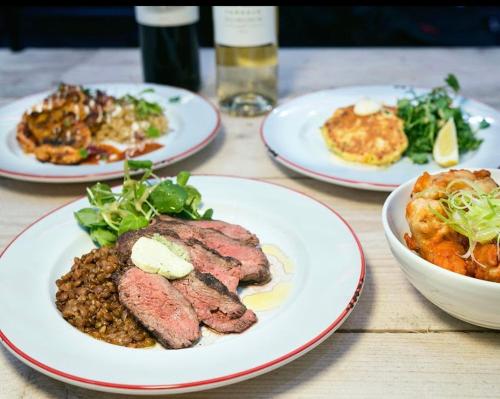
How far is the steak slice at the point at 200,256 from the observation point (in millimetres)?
1502

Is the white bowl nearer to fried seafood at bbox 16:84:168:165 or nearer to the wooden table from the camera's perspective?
the wooden table

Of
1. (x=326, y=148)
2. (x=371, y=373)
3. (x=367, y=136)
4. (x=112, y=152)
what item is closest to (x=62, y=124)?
(x=112, y=152)

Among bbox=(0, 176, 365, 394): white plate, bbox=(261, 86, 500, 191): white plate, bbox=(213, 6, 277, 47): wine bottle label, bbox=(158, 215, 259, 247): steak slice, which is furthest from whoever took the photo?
bbox=(213, 6, 277, 47): wine bottle label

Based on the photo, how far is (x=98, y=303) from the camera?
144 centimetres

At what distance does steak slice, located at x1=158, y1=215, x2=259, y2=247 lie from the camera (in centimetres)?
168

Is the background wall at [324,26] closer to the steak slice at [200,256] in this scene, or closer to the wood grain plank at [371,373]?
the steak slice at [200,256]

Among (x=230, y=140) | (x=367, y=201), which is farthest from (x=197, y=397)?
(x=230, y=140)

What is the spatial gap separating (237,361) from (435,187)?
2.12 feet

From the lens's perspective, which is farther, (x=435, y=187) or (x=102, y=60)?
(x=102, y=60)

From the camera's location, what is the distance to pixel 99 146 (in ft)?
8.14

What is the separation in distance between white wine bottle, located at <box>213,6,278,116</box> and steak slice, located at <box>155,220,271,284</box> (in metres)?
1.21

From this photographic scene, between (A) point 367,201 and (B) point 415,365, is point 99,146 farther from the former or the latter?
(B) point 415,365

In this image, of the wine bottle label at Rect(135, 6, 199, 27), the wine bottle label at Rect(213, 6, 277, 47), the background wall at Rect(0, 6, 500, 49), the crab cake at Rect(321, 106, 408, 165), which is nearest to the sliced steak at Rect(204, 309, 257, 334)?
the crab cake at Rect(321, 106, 408, 165)

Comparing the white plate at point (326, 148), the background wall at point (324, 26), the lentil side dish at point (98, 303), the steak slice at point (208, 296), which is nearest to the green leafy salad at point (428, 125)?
the white plate at point (326, 148)
